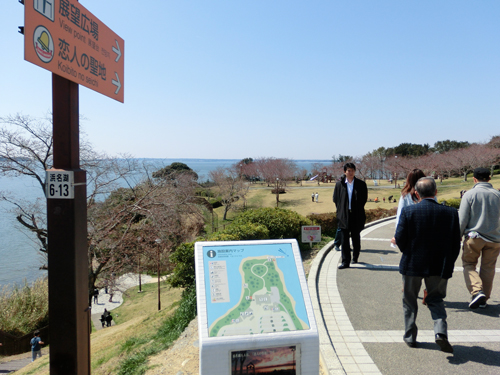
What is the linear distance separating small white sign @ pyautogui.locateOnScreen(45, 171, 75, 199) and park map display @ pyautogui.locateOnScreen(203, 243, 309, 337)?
4.13 ft

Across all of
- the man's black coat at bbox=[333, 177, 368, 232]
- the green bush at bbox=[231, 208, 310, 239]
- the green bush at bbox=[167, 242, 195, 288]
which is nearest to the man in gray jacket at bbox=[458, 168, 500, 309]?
the man's black coat at bbox=[333, 177, 368, 232]

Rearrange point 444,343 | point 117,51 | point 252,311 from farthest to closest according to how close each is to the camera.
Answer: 1. point 117,51
2. point 444,343
3. point 252,311

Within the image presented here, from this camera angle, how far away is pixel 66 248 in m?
2.72

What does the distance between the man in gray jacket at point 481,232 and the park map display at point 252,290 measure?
10.0 feet

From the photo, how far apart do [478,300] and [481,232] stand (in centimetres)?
87

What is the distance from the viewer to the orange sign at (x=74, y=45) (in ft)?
7.60

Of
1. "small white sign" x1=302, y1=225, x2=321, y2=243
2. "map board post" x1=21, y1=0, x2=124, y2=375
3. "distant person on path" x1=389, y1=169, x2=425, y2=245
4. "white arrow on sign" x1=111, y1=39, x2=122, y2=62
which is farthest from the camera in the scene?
"small white sign" x1=302, y1=225, x2=321, y2=243

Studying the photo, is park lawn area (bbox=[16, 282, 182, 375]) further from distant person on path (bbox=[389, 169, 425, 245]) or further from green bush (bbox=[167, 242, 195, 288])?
distant person on path (bbox=[389, 169, 425, 245])

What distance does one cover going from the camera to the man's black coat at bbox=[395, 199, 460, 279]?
324 centimetres

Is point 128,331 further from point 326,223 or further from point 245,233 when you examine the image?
point 326,223

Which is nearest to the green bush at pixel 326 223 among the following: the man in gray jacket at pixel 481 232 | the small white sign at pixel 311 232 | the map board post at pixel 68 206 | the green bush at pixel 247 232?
the green bush at pixel 247 232

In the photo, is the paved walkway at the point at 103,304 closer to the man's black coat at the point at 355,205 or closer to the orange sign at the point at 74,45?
the man's black coat at the point at 355,205

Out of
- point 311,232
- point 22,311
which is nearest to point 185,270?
point 311,232

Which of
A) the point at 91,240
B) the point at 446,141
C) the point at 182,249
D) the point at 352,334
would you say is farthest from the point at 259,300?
the point at 446,141
